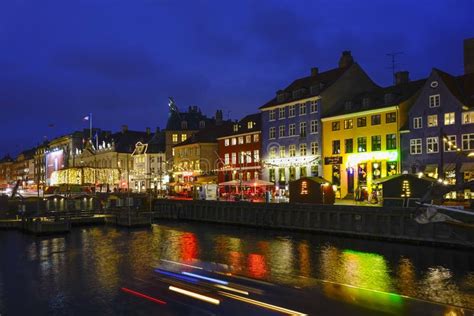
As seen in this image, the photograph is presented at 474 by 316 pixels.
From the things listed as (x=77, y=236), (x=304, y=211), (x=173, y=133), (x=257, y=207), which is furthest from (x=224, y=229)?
(x=173, y=133)

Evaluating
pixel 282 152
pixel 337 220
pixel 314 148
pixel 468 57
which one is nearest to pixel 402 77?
pixel 468 57

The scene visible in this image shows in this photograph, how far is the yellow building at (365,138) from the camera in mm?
62188

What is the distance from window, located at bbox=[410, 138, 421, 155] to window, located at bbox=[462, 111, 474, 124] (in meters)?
5.70

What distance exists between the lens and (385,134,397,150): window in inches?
2438

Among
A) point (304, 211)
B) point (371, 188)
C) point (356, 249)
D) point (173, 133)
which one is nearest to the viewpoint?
point (356, 249)

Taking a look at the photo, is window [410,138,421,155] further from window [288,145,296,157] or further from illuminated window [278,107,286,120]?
illuminated window [278,107,286,120]

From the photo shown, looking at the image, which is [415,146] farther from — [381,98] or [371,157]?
A: [381,98]

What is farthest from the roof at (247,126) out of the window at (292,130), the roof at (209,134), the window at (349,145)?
the window at (349,145)

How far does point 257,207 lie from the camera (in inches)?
2219

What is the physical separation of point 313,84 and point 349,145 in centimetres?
1295

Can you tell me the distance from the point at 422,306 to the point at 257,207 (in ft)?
117

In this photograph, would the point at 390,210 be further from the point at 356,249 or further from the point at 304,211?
the point at 304,211

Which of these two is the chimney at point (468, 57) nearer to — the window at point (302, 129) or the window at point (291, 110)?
the window at point (302, 129)

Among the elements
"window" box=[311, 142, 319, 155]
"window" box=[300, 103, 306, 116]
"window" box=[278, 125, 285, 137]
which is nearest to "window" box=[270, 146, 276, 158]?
"window" box=[278, 125, 285, 137]
